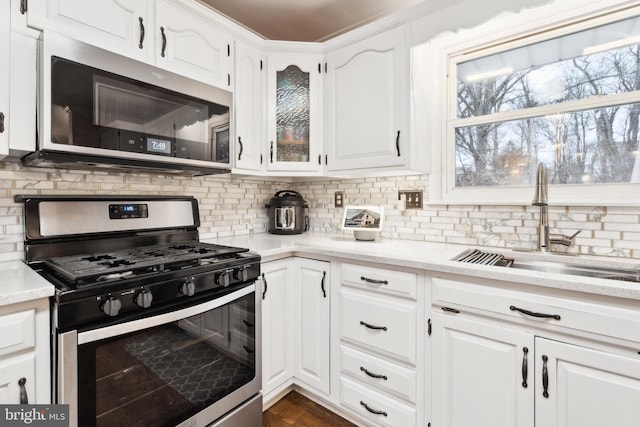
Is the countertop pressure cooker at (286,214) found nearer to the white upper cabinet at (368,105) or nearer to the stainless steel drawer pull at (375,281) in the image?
the white upper cabinet at (368,105)

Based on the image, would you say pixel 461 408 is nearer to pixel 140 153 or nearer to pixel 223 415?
pixel 223 415

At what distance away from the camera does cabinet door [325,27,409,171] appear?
1.81 m

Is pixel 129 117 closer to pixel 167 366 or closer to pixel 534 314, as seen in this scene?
pixel 167 366

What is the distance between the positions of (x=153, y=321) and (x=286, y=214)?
1347mm

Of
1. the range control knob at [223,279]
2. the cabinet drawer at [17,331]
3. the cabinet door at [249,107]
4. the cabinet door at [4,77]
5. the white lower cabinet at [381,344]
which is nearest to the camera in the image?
the cabinet drawer at [17,331]

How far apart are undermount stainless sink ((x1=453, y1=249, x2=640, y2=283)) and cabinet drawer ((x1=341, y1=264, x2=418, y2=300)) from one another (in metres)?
0.24

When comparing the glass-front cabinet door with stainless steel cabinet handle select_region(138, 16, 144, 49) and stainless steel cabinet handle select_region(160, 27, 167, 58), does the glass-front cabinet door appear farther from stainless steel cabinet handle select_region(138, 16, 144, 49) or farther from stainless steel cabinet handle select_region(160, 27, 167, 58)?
stainless steel cabinet handle select_region(138, 16, 144, 49)

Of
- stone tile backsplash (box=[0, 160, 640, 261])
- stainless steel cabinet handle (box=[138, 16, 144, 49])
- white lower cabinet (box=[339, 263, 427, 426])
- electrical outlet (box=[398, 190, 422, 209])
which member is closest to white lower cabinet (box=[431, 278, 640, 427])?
white lower cabinet (box=[339, 263, 427, 426])

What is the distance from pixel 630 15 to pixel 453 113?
0.87 m

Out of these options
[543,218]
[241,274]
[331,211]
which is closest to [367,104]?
[331,211]

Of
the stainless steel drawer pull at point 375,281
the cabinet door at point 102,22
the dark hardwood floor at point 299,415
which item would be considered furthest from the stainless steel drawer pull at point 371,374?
the cabinet door at point 102,22

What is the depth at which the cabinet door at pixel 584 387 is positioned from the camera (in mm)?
1018

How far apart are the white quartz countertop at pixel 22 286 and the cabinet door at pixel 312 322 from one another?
47.0 inches

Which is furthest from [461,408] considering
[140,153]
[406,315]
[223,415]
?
[140,153]
